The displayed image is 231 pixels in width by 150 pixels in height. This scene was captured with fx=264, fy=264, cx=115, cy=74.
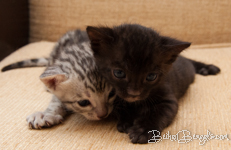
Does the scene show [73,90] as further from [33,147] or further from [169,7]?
[169,7]

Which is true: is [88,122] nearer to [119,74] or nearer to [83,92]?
[83,92]

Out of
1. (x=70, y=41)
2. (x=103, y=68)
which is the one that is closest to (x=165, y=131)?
(x=103, y=68)

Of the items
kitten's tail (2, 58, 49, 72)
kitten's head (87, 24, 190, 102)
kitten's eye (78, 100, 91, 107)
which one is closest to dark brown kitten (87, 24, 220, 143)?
kitten's head (87, 24, 190, 102)

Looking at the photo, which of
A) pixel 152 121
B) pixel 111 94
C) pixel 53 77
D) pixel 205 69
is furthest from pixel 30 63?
pixel 205 69

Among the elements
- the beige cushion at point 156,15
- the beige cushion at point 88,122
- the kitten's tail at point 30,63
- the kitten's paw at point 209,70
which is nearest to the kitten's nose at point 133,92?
the beige cushion at point 88,122

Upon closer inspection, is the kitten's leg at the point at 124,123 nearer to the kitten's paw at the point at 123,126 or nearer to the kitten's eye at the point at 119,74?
the kitten's paw at the point at 123,126

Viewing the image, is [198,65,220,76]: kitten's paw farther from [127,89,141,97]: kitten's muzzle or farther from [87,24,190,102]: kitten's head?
[127,89,141,97]: kitten's muzzle
